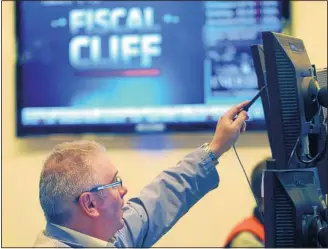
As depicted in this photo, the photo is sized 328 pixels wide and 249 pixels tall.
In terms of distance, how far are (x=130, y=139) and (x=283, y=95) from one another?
1.74m

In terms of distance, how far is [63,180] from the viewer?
4.54 ft

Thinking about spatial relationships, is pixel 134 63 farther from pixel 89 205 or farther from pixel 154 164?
pixel 89 205

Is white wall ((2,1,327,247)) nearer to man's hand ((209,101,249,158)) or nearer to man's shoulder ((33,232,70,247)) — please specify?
man's hand ((209,101,249,158))

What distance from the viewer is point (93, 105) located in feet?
10.00

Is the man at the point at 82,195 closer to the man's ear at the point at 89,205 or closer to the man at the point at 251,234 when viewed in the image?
the man's ear at the point at 89,205

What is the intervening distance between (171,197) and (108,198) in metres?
0.35

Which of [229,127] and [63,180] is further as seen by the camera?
[229,127]

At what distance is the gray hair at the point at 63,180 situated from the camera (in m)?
1.39

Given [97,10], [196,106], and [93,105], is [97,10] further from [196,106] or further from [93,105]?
[196,106]

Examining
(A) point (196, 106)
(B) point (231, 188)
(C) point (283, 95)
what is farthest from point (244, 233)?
(C) point (283, 95)

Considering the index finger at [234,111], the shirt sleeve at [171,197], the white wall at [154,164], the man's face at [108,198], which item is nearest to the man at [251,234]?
the white wall at [154,164]

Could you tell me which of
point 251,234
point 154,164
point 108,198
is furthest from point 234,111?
point 154,164

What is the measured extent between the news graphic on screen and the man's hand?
1269mm

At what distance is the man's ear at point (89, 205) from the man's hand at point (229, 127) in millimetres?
443
